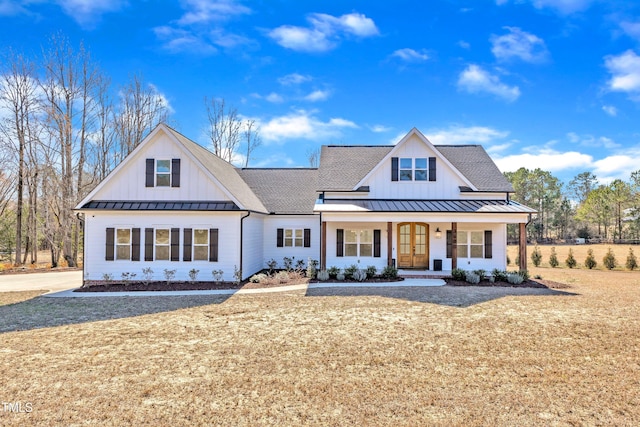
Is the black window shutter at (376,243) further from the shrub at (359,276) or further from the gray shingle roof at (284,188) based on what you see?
the gray shingle roof at (284,188)

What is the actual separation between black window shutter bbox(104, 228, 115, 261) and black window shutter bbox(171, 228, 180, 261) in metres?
2.58

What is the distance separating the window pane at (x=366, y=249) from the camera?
18.6m

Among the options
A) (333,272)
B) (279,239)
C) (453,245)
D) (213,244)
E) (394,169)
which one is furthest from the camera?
(279,239)

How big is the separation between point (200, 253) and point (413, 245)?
10.6 metres

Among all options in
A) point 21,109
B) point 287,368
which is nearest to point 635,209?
point 287,368

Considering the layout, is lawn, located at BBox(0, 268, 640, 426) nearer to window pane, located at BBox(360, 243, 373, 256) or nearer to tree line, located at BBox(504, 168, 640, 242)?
window pane, located at BBox(360, 243, 373, 256)

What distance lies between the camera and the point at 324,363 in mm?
6430

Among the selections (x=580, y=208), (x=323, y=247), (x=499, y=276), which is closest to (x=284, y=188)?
(x=323, y=247)

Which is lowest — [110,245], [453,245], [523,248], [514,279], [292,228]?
[514,279]

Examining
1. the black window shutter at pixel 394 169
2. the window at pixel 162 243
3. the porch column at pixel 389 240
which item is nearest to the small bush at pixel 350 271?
the porch column at pixel 389 240

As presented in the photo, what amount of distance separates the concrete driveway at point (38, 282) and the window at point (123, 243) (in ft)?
7.98

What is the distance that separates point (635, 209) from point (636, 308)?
185 ft

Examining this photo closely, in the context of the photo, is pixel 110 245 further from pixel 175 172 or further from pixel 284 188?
pixel 284 188

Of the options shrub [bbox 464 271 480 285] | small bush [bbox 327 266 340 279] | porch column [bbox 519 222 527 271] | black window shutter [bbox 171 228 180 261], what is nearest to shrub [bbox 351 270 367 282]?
small bush [bbox 327 266 340 279]
